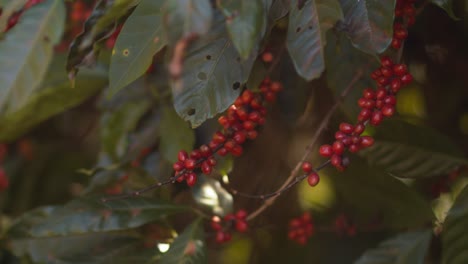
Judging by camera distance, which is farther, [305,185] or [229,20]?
[305,185]

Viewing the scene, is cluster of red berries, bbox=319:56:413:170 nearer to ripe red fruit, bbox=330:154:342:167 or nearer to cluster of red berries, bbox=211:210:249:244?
ripe red fruit, bbox=330:154:342:167

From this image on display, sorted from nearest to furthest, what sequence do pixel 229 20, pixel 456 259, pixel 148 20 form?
pixel 229 20 → pixel 148 20 → pixel 456 259

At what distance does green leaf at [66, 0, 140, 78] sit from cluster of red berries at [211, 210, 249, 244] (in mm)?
402

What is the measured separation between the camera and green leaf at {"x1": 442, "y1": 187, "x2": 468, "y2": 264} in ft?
3.28

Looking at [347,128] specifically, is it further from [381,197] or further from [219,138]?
[381,197]

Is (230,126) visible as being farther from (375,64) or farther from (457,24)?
(457,24)

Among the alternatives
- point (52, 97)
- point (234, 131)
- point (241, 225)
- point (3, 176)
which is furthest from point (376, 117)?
point (3, 176)

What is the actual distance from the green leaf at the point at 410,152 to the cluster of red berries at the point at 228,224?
0.86 feet

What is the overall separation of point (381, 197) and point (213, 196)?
0.37 m

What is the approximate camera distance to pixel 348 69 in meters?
1.17

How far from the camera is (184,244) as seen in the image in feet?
3.56

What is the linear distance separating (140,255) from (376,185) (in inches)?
20.0

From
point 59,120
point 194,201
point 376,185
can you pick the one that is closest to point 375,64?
point 376,185

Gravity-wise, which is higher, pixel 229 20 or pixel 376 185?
pixel 229 20
